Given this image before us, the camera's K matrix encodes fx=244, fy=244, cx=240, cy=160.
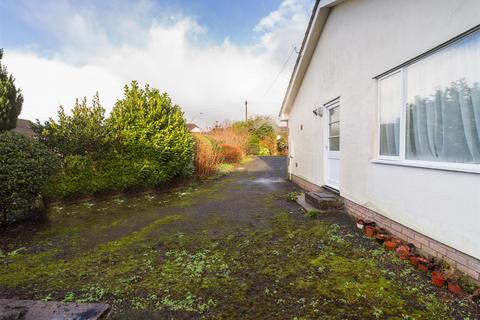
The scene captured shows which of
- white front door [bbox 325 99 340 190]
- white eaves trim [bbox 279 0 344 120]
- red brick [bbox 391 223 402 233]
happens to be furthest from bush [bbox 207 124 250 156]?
red brick [bbox 391 223 402 233]

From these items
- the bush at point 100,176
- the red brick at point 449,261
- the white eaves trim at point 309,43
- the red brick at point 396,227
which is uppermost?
the white eaves trim at point 309,43

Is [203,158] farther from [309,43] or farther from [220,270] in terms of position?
[220,270]

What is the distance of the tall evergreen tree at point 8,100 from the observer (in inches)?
343

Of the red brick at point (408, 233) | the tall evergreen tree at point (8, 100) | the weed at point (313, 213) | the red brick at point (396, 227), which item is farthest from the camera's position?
the tall evergreen tree at point (8, 100)

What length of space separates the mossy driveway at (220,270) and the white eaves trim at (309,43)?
212 inches

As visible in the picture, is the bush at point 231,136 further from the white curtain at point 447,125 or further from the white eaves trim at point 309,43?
the white curtain at point 447,125

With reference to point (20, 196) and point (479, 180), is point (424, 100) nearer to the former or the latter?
point (479, 180)

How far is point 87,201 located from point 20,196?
236 cm

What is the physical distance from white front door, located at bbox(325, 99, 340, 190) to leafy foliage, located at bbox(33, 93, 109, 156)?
22.9 ft

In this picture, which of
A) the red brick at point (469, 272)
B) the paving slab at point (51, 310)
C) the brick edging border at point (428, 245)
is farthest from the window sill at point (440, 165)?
the paving slab at point (51, 310)

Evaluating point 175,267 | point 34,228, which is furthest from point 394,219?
point 34,228

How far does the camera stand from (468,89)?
2.80 metres

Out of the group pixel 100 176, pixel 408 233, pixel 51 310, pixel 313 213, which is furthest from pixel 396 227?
pixel 100 176

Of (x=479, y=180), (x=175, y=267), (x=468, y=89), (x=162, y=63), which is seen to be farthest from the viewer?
(x=162, y=63)
